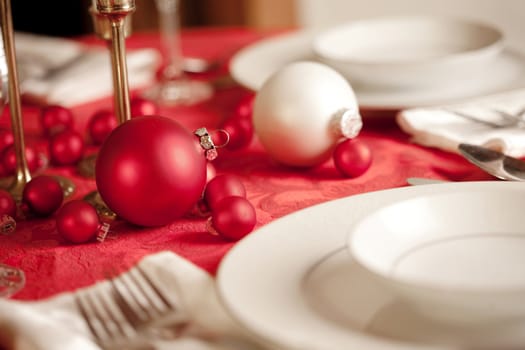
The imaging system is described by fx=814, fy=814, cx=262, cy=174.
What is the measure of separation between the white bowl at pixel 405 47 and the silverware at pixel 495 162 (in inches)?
7.3

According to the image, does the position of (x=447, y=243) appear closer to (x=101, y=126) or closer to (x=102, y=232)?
(x=102, y=232)

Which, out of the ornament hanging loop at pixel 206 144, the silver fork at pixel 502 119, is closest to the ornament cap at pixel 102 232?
the ornament hanging loop at pixel 206 144

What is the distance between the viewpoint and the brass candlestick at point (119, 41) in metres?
0.75

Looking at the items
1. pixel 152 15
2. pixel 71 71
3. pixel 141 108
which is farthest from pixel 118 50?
pixel 152 15

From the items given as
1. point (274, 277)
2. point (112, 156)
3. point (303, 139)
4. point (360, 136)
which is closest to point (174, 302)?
point (274, 277)

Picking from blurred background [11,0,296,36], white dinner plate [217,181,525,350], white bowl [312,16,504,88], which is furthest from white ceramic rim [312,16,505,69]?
blurred background [11,0,296,36]

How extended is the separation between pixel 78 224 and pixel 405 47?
690mm

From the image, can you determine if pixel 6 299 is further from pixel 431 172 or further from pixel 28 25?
pixel 28 25

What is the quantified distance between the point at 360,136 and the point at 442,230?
410 millimetres

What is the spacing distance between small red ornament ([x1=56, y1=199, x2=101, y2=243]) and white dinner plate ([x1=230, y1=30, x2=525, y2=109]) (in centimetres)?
39

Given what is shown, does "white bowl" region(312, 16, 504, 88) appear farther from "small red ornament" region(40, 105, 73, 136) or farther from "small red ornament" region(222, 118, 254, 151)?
"small red ornament" region(40, 105, 73, 136)

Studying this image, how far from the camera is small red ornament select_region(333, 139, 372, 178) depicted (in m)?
0.82

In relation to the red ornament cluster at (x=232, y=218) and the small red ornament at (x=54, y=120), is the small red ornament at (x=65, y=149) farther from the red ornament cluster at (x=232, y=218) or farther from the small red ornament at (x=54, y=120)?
the red ornament cluster at (x=232, y=218)

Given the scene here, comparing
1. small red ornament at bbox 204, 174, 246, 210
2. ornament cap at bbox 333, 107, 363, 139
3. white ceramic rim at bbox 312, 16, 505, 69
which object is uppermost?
white ceramic rim at bbox 312, 16, 505, 69
